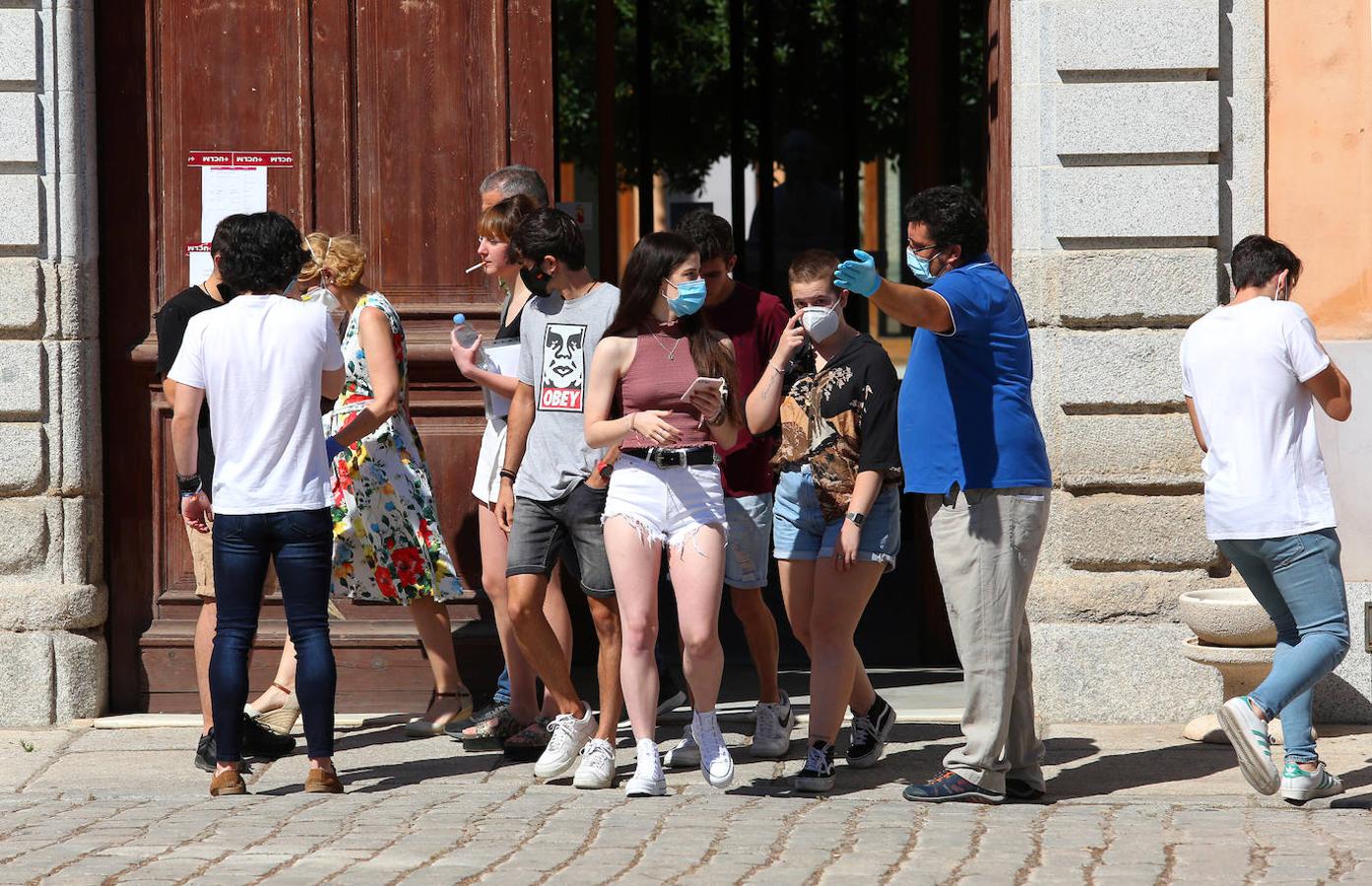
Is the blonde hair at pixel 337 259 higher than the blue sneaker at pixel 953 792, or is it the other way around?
the blonde hair at pixel 337 259

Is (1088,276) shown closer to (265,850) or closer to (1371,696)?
(1371,696)

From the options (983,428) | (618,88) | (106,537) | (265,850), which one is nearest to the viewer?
(265,850)

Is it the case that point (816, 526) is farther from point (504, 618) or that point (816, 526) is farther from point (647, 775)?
point (504, 618)

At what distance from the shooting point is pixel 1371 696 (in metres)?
6.89

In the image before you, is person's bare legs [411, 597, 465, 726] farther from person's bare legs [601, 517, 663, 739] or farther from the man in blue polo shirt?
the man in blue polo shirt

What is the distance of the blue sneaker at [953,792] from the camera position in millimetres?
5672

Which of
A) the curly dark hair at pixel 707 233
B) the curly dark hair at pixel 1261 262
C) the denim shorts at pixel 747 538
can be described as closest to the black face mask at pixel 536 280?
the curly dark hair at pixel 707 233

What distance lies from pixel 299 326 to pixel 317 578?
79 centimetres

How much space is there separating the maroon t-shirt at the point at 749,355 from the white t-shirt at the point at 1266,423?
150 centimetres

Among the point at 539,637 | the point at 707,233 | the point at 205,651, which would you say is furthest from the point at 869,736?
the point at 205,651

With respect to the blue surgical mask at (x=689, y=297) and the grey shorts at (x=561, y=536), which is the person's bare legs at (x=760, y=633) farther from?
the blue surgical mask at (x=689, y=297)

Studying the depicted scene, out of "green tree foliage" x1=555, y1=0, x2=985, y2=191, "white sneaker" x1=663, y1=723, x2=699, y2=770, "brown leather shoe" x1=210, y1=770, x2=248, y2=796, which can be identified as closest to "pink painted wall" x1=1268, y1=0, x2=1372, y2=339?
"white sneaker" x1=663, y1=723, x2=699, y2=770

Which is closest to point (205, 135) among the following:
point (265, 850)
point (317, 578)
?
point (317, 578)

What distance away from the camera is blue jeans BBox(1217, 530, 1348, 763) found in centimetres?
559
